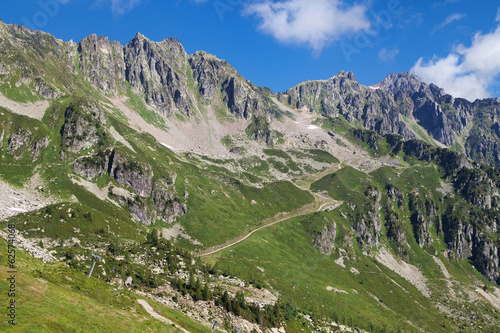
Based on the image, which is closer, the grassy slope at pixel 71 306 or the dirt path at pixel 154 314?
the grassy slope at pixel 71 306

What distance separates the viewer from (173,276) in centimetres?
10294

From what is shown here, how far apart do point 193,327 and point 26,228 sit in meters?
115

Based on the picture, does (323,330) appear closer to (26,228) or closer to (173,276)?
(173,276)

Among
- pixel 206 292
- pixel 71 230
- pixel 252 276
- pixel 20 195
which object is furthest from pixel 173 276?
pixel 20 195

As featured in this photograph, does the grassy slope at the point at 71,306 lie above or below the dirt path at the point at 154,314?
above

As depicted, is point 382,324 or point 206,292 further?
point 382,324

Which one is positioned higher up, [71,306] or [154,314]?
[71,306]

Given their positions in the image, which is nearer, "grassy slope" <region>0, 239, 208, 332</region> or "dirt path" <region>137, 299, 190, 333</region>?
"grassy slope" <region>0, 239, 208, 332</region>

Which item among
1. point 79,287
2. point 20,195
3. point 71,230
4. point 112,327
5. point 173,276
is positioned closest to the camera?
point 112,327

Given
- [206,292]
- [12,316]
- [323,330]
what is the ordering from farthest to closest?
1. [323,330]
2. [206,292]
3. [12,316]

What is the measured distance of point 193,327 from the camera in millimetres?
72000

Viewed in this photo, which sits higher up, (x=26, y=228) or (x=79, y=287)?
(x=79, y=287)

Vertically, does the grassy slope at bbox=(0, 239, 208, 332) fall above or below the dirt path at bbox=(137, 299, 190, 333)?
above

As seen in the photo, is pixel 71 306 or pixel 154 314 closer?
pixel 71 306
